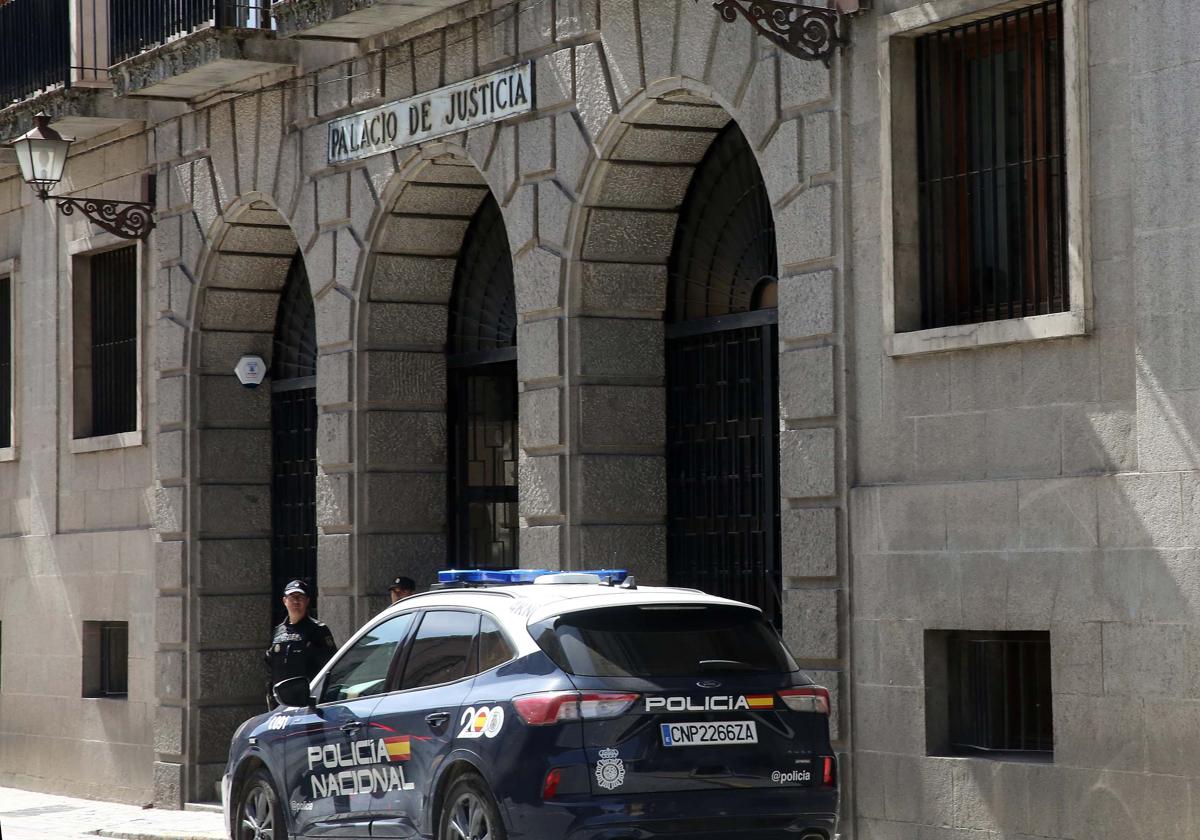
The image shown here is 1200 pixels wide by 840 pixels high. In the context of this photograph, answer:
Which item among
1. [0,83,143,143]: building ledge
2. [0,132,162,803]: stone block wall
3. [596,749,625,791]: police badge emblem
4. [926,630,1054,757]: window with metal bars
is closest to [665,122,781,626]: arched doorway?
[926,630,1054,757]: window with metal bars

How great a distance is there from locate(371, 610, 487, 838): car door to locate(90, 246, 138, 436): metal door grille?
10.3 m

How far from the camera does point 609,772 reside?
9.86 meters

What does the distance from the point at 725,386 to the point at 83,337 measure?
8622mm

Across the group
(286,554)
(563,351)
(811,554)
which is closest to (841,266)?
(811,554)

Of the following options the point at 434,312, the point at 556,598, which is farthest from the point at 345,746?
the point at 434,312

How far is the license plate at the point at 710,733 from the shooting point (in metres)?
9.98

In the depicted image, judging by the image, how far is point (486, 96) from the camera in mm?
16156

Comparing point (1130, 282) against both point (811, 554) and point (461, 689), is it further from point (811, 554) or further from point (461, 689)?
point (461, 689)

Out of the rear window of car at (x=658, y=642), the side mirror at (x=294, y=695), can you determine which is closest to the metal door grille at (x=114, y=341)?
the side mirror at (x=294, y=695)

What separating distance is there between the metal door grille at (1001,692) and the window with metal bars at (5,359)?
527 inches

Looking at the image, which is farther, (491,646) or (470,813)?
(491,646)

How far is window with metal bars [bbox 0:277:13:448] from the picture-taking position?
23141mm

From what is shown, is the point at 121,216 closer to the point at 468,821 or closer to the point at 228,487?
the point at 228,487

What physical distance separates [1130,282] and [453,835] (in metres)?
4.42
